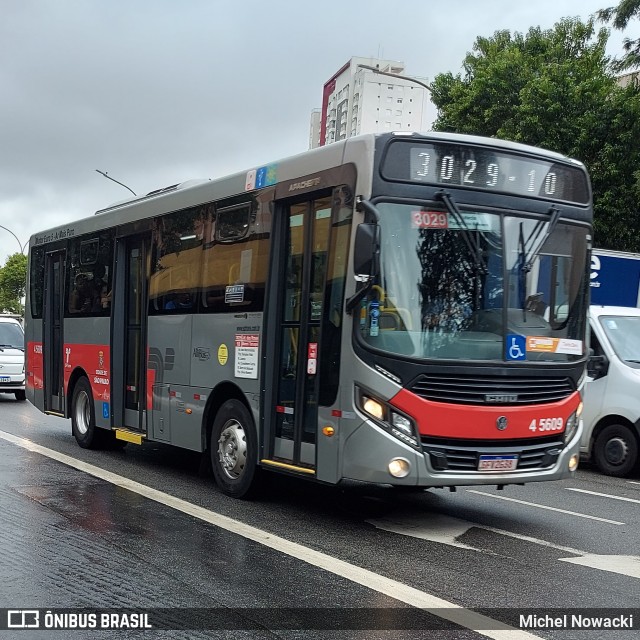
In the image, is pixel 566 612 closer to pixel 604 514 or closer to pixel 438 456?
pixel 438 456

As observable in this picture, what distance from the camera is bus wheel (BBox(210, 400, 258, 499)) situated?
827cm

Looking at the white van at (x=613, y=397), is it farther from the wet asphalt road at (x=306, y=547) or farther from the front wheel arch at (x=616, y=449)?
the wet asphalt road at (x=306, y=547)

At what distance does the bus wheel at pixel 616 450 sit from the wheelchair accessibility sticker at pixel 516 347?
4.80 metres

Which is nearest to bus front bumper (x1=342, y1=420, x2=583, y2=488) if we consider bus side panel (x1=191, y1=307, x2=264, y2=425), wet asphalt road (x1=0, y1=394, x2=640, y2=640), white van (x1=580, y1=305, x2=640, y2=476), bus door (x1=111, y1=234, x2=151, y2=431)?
wet asphalt road (x1=0, y1=394, x2=640, y2=640)

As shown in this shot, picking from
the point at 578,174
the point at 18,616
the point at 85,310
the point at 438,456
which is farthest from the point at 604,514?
the point at 85,310

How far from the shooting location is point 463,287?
6945 millimetres

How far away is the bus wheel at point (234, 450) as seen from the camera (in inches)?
326

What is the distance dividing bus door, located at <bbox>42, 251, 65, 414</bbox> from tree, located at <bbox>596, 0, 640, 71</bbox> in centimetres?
1394

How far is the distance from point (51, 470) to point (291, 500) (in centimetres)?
324

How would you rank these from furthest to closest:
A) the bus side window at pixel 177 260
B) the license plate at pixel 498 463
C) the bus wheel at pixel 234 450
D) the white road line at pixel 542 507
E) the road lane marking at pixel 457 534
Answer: the bus side window at pixel 177 260
the bus wheel at pixel 234 450
the white road line at pixel 542 507
the license plate at pixel 498 463
the road lane marking at pixel 457 534

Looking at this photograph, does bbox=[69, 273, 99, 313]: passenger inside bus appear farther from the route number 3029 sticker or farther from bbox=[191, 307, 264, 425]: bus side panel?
the route number 3029 sticker

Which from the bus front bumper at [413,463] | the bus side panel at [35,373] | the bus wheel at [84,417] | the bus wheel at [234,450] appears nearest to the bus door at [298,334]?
→ the bus wheel at [234,450]

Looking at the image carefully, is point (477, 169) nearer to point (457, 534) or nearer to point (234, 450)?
point (457, 534)

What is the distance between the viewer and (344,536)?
702cm
